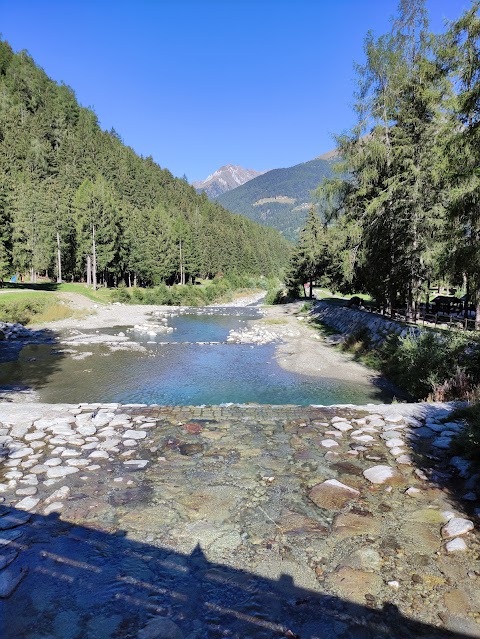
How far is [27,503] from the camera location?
4.48 metres

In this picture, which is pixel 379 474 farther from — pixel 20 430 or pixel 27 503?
pixel 20 430

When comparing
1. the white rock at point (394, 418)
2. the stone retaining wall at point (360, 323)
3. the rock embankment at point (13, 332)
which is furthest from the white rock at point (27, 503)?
the rock embankment at point (13, 332)

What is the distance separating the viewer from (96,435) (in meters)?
6.45

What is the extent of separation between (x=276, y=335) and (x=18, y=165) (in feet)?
239

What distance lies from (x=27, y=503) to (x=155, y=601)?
84.4 inches

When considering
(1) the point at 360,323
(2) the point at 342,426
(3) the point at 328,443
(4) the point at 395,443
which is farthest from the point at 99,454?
(1) the point at 360,323

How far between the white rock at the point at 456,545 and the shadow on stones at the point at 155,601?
3.31ft

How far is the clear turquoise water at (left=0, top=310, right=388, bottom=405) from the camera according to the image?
43.7 feet

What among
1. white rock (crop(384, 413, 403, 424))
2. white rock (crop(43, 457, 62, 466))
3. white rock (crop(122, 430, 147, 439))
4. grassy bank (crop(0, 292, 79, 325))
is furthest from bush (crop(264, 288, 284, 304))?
white rock (crop(43, 457, 62, 466))

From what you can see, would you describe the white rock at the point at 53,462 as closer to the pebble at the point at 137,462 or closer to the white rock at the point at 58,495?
the white rock at the point at 58,495

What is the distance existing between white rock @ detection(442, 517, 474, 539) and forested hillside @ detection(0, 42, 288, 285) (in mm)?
40435

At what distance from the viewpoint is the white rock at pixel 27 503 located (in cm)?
441

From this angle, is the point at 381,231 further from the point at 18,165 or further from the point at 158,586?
the point at 18,165

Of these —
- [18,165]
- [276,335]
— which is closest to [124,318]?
[276,335]
